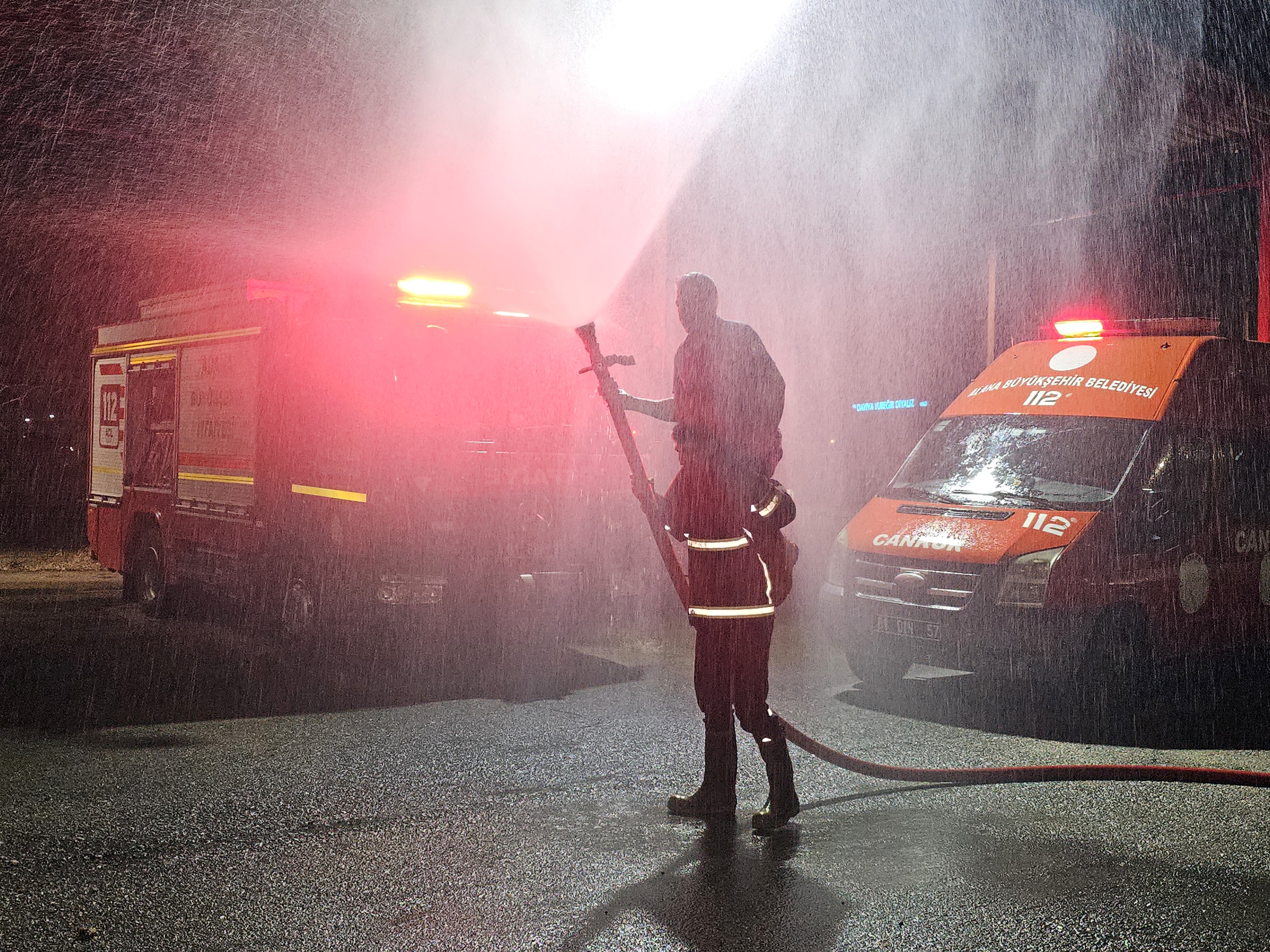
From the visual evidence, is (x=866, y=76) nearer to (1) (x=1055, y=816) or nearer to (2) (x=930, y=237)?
(2) (x=930, y=237)

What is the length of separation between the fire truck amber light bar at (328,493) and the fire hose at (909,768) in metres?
2.81

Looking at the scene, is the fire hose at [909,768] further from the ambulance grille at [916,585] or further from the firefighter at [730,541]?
the ambulance grille at [916,585]

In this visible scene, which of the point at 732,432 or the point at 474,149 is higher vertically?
the point at 474,149

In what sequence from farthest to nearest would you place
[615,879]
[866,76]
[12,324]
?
[12,324], [866,76], [615,879]

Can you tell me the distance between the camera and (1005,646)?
6562mm

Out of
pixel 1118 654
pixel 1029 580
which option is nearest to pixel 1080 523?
pixel 1029 580

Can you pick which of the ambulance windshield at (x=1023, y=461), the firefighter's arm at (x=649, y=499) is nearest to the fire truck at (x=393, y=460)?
the ambulance windshield at (x=1023, y=461)

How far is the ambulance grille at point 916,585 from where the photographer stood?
22.0 feet

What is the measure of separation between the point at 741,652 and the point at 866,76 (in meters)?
12.9

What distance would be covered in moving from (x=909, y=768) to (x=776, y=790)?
2.80 feet

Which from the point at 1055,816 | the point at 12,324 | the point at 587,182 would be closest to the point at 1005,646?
the point at 1055,816

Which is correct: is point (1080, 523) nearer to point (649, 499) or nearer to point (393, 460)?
point (649, 499)

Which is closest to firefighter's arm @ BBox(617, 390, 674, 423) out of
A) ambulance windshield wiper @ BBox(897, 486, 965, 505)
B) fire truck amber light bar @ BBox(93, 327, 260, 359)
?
ambulance windshield wiper @ BBox(897, 486, 965, 505)

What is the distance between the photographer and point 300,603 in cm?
830
